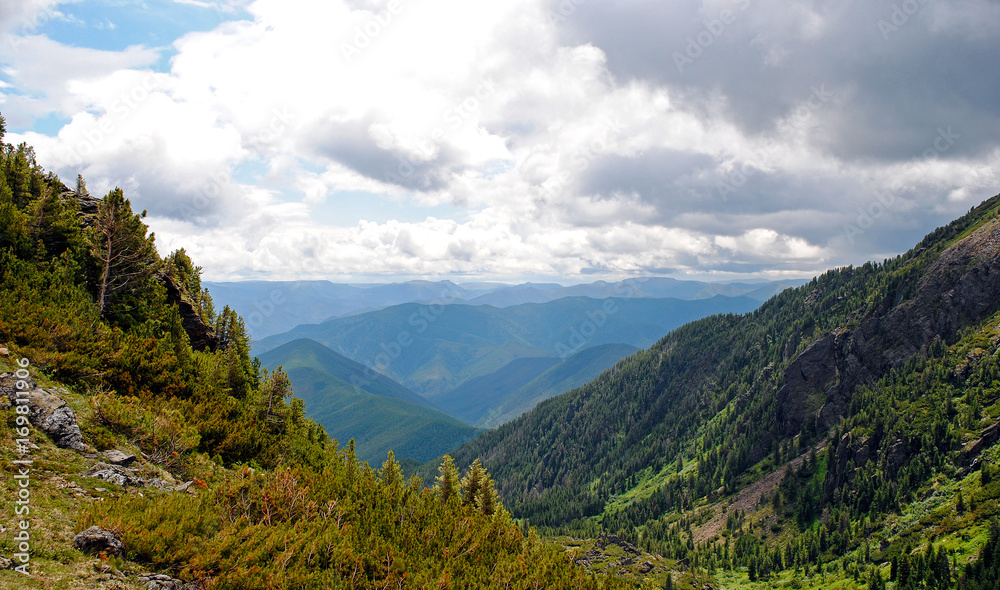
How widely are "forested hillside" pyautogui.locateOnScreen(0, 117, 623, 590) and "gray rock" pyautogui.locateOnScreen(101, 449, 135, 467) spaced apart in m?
0.08

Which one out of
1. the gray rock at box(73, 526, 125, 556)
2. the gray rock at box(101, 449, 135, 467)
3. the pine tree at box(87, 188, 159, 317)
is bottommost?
the gray rock at box(73, 526, 125, 556)

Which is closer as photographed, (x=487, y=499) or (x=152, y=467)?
(x=152, y=467)

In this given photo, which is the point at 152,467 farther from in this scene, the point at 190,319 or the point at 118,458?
the point at 190,319

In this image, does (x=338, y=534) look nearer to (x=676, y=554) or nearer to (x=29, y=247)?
(x=29, y=247)

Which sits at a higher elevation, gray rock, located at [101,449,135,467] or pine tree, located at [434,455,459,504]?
gray rock, located at [101,449,135,467]

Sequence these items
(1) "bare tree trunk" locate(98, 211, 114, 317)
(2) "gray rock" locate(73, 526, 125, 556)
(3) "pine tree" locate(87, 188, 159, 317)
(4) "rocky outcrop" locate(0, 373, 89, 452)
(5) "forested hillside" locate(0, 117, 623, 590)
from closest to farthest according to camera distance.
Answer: (2) "gray rock" locate(73, 526, 125, 556)
(5) "forested hillside" locate(0, 117, 623, 590)
(4) "rocky outcrop" locate(0, 373, 89, 452)
(1) "bare tree trunk" locate(98, 211, 114, 317)
(3) "pine tree" locate(87, 188, 159, 317)

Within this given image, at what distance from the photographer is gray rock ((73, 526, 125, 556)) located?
15.1 metres

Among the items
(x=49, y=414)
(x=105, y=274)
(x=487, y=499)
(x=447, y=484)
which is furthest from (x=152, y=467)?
(x=487, y=499)

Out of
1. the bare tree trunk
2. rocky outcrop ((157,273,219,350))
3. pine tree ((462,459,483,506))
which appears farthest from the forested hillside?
pine tree ((462,459,483,506))

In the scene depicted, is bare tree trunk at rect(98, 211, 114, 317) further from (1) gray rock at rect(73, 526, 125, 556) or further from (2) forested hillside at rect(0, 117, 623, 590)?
(1) gray rock at rect(73, 526, 125, 556)

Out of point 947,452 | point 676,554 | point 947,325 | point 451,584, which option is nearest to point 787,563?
point 676,554

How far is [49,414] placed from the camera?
67.7ft

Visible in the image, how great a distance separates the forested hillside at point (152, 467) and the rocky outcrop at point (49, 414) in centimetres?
8

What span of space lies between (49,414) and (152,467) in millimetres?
5247
